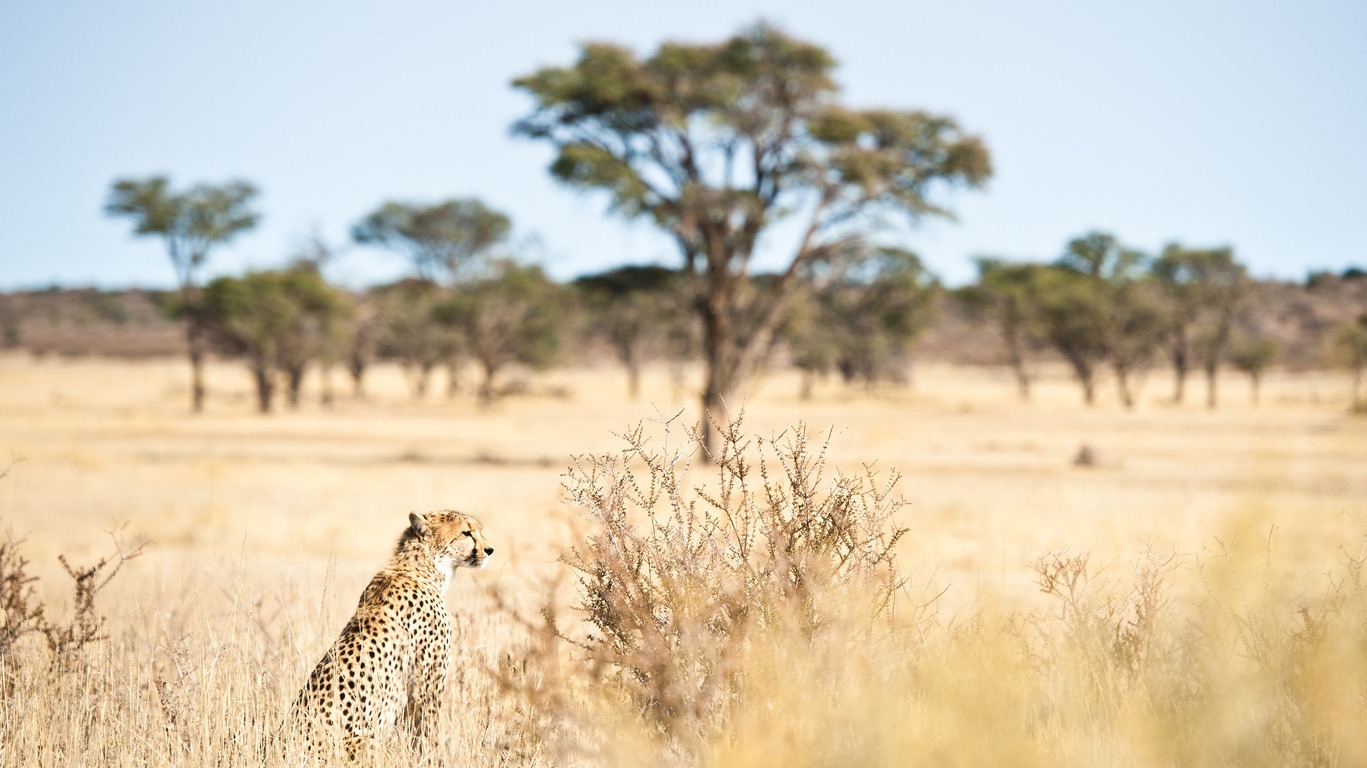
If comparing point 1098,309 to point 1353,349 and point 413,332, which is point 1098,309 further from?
point 413,332

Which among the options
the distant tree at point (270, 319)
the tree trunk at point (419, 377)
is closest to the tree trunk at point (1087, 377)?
the tree trunk at point (419, 377)

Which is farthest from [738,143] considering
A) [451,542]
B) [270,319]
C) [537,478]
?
[270,319]

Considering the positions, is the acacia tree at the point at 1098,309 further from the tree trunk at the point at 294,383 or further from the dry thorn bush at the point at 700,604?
the dry thorn bush at the point at 700,604

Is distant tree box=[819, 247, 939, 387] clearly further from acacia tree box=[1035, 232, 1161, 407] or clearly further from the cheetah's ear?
the cheetah's ear

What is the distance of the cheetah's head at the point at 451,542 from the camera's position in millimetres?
4359

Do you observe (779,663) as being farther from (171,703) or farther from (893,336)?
(893,336)

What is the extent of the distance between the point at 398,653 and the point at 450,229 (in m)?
55.8

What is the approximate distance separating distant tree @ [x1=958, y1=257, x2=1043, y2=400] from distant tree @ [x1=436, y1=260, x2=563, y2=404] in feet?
72.8

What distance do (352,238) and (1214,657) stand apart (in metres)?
60.4

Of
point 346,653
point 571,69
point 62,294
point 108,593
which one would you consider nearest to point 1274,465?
point 346,653

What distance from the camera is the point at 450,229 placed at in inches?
2271

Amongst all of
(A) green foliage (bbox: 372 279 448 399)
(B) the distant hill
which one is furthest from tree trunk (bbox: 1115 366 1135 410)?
(B) the distant hill

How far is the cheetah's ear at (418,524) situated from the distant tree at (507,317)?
4425cm

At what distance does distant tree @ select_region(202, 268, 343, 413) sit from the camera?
1580 inches
